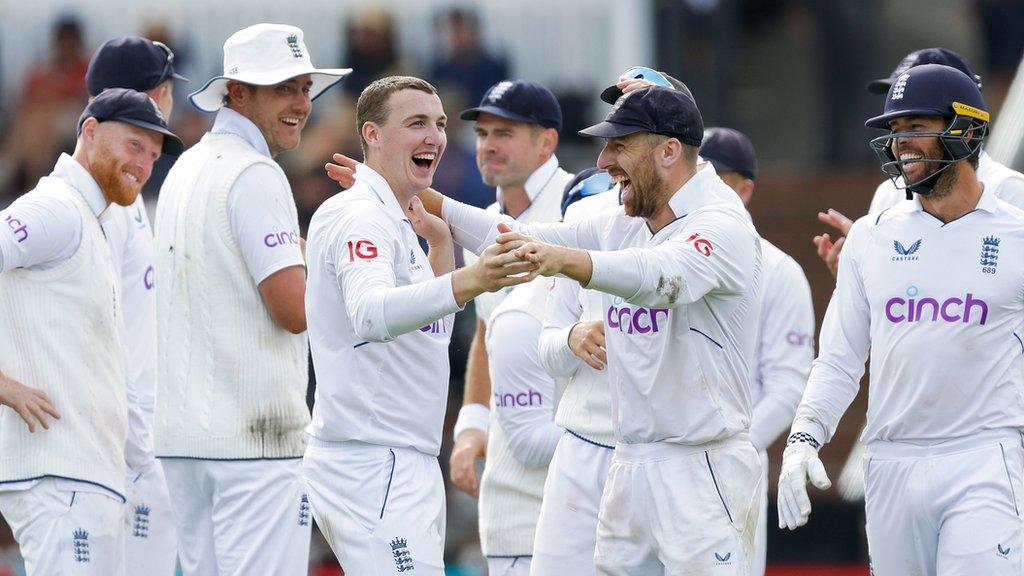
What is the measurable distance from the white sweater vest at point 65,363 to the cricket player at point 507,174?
5.80 feet

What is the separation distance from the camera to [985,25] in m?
13.3

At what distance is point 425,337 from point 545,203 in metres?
1.92

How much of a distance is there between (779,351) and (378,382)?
2213 millimetres

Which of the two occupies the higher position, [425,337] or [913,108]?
[913,108]

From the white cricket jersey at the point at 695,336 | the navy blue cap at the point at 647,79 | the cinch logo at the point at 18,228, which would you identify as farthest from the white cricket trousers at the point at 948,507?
the cinch logo at the point at 18,228

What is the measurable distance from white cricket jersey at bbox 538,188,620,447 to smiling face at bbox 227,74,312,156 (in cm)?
119

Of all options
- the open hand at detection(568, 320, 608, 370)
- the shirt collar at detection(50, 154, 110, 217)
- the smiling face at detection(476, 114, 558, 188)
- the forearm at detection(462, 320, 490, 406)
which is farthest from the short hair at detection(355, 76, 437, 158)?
the forearm at detection(462, 320, 490, 406)

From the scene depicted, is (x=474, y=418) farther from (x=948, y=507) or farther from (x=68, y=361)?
(x=948, y=507)

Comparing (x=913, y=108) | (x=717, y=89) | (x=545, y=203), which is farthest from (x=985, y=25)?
(x=913, y=108)

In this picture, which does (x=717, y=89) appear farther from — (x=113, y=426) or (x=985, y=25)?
(x=113, y=426)

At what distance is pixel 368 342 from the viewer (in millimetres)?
5590

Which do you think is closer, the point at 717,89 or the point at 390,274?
the point at 390,274

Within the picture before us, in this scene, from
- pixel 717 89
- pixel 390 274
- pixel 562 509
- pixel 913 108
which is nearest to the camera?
pixel 390 274

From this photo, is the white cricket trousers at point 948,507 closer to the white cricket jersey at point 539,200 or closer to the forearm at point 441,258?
the forearm at point 441,258
